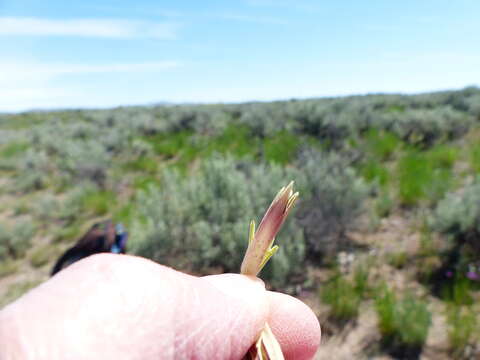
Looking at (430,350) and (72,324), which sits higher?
(72,324)

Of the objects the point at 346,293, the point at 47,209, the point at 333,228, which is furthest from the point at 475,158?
the point at 47,209

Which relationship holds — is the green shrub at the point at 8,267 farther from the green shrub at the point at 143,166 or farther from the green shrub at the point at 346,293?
the green shrub at the point at 346,293

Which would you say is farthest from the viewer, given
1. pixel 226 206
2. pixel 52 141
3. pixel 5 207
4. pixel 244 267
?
pixel 52 141

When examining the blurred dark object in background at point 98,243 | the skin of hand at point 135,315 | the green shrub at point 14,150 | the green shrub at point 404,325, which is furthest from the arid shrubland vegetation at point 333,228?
the green shrub at point 14,150

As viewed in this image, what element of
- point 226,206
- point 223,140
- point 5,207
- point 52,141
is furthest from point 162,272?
point 52,141

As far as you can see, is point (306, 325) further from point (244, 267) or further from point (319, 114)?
point (319, 114)

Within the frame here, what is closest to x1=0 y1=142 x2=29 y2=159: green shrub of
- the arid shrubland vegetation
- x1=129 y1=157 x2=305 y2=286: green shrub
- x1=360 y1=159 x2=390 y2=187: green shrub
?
the arid shrubland vegetation
